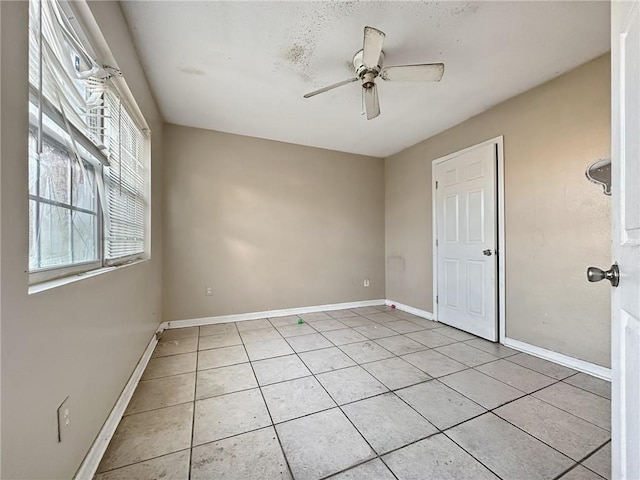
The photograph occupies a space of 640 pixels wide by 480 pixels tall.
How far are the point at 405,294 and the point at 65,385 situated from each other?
385cm

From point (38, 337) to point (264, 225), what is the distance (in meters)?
2.90

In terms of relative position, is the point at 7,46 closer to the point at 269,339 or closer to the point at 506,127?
the point at 269,339

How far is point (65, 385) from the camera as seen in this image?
1.01m

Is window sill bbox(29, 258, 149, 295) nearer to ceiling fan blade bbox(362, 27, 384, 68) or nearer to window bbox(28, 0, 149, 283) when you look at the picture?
window bbox(28, 0, 149, 283)

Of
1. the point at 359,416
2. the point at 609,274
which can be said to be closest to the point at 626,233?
the point at 609,274

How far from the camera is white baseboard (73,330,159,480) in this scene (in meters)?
1.16

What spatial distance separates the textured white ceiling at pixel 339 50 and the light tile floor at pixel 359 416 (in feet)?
8.19

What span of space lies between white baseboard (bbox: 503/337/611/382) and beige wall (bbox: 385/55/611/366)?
45 millimetres

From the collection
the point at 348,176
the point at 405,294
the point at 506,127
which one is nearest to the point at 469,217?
the point at 506,127

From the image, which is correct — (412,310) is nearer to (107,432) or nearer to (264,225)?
(264,225)

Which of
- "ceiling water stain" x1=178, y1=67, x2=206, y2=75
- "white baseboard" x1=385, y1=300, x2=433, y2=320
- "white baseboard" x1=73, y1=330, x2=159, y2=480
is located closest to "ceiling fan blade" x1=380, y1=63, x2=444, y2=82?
"ceiling water stain" x1=178, y1=67, x2=206, y2=75

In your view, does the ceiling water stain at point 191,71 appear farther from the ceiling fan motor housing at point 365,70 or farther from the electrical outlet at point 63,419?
the electrical outlet at point 63,419

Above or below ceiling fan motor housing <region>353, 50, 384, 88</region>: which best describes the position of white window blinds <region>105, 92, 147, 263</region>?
below

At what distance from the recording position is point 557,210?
231cm
